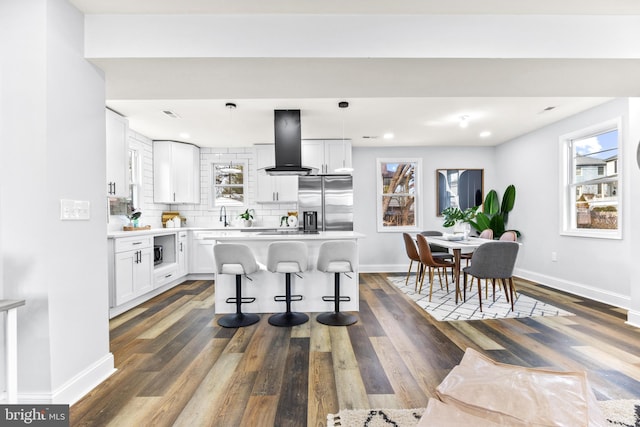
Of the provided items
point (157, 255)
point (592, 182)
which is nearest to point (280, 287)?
point (157, 255)

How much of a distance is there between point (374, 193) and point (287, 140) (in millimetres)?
2836

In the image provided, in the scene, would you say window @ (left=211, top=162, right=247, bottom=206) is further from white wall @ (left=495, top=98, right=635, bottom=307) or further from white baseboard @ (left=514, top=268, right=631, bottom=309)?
white baseboard @ (left=514, top=268, right=631, bottom=309)

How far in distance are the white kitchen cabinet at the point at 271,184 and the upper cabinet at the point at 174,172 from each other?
124 centimetres

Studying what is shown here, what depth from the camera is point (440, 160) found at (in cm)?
646

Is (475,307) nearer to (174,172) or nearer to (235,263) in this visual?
(235,263)

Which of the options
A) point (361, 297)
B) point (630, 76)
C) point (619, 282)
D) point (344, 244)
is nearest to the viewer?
point (630, 76)

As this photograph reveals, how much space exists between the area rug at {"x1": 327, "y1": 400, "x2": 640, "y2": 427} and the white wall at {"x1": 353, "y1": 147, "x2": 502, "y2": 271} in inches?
178

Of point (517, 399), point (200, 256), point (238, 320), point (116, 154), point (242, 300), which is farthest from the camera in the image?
point (200, 256)

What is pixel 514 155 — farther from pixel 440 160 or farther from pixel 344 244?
pixel 344 244

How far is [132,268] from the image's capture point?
12.9 feet

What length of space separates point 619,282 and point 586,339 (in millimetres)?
1618

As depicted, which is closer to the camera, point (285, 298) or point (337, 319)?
point (337, 319)

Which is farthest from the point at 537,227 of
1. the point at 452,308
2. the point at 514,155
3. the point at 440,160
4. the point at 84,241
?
the point at 84,241

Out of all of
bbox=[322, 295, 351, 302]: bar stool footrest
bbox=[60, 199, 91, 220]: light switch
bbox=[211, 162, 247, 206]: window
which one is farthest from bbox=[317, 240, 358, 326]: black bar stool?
bbox=[211, 162, 247, 206]: window
